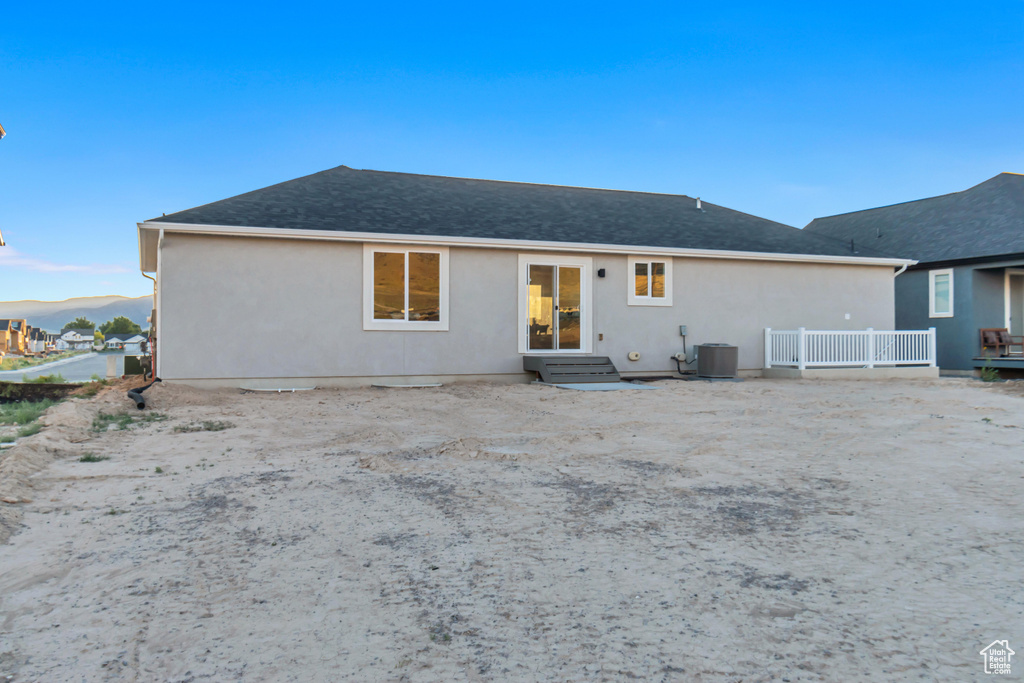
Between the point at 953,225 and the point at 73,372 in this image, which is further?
the point at 73,372

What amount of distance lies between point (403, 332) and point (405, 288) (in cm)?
87

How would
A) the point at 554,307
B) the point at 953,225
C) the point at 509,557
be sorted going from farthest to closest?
the point at 953,225 < the point at 554,307 < the point at 509,557

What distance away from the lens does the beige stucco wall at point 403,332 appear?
10.6 metres

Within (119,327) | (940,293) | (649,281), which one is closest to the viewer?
(649,281)

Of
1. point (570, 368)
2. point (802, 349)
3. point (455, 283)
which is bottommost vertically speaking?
point (570, 368)

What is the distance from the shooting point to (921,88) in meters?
18.9

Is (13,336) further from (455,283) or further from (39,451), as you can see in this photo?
(39,451)

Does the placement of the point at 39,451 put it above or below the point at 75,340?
below

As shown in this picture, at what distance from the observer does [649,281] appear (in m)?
13.4

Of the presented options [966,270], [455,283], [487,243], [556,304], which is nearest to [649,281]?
[556,304]

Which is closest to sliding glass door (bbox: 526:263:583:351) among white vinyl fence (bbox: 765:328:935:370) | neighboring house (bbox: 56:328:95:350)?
white vinyl fence (bbox: 765:328:935:370)

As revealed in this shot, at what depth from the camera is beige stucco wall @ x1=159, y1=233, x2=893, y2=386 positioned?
10.6 m

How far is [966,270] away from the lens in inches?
650

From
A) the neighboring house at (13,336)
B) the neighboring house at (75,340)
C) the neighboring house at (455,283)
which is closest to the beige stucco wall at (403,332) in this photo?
the neighboring house at (455,283)
